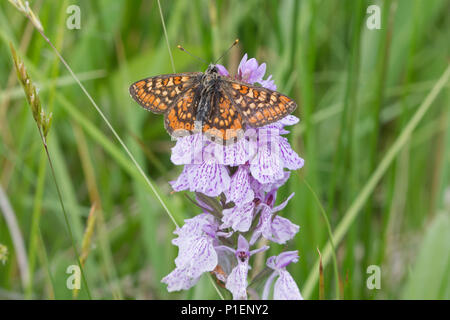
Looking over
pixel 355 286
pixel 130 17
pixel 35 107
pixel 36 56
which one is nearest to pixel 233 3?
pixel 130 17

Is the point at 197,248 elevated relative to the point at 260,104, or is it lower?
lower

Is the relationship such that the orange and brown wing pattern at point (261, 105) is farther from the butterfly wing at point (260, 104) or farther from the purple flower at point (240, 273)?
the purple flower at point (240, 273)

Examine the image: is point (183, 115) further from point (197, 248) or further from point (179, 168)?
point (179, 168)

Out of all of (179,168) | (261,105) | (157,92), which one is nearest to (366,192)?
(261,105)

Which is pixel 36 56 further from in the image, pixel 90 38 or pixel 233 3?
pixel 233 3

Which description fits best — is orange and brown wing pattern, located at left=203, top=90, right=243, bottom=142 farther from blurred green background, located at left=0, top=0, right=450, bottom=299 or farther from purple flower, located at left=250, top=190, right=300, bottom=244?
blurred green background, located at left=0, top=0, right=450, bottom=299

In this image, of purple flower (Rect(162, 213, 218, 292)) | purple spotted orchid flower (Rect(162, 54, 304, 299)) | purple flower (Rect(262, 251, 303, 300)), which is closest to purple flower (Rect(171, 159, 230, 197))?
purple spotted orchid flower (Rect(162, 54, 304, 299))

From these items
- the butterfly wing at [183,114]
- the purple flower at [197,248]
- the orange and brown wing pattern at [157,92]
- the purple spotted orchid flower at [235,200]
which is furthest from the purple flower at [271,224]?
the orange and brown wing pattern at [157,92]

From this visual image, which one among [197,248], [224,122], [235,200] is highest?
[224,122]
